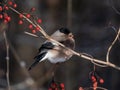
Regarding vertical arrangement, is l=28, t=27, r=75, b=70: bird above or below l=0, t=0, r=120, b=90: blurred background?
above

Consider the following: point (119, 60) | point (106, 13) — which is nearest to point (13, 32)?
point (106, 13)

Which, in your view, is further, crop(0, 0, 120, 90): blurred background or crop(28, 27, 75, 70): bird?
crop(0, 0, 120, 90): blurred background

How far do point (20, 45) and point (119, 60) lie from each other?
1827 millimetres

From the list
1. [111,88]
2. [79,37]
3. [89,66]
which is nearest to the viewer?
[111,88]

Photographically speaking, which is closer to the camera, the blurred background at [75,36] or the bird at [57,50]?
the bird at [57,50]

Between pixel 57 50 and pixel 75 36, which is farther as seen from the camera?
pixel 75 36

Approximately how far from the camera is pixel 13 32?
23.1ft

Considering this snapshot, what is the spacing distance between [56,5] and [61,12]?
16 centimetres

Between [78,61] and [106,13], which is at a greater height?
[106,13]

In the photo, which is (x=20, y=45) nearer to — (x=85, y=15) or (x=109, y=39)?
A: (x=85, y=15)

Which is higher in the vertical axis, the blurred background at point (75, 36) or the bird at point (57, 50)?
the bird at point (57, 50)

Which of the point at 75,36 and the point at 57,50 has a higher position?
the point at 57,50

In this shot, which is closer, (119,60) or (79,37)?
(119,60)

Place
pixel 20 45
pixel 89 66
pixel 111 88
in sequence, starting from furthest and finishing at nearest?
pixel 20 45
pixel 89 66
pixel 111 88
